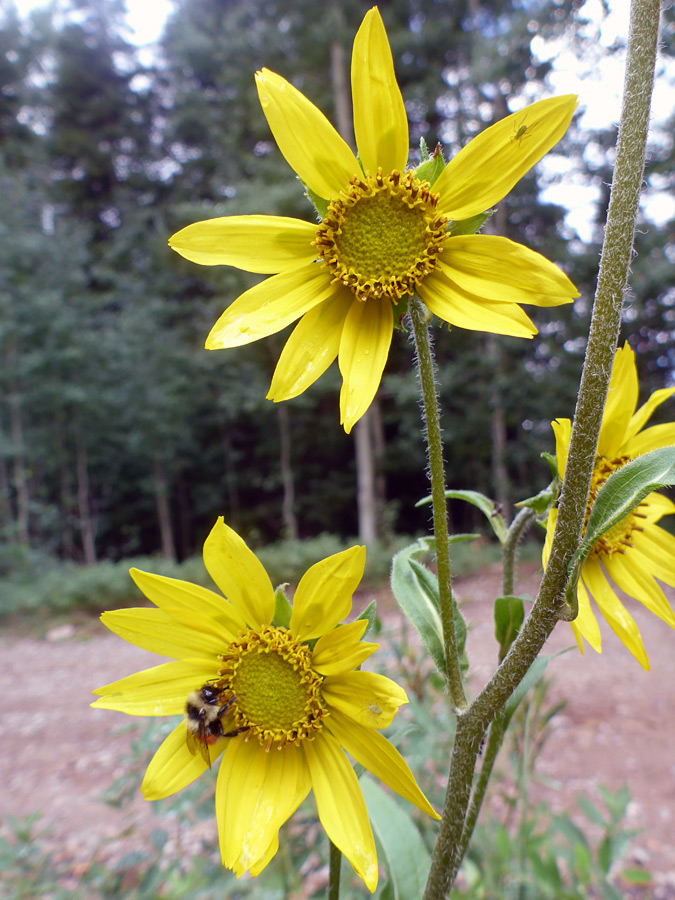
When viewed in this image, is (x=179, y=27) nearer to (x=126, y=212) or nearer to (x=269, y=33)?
(x=126, y=212)

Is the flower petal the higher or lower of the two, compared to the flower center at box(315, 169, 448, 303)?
lower

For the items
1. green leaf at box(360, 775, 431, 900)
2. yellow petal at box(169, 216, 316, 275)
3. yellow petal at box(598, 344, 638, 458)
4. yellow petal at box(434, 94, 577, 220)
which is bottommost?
green leaf at box(360, 775, 431, 900)

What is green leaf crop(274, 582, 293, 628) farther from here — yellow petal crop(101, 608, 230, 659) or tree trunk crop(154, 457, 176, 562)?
tree trunk crop(154, 457, 176, 562)

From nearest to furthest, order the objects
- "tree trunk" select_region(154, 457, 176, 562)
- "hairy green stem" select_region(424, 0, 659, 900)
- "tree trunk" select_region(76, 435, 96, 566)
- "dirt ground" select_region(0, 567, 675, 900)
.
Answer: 1. "hairy green stem" select_region(424, 0, 659, 900)
2. "dirt ground" select_region(0, 567, 675, 900)
3. "tree trunk" select_region(76, 435, 96, 566)
4. "tree trunk" select_region(154, 457, 176, 562)

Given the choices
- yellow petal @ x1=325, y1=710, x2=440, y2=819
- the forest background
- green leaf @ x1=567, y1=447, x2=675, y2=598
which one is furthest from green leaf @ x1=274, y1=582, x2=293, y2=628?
the forest background

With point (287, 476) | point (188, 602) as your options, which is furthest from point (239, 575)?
point (287, 476)

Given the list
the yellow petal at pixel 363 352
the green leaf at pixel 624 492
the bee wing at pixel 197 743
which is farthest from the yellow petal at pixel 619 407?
the bee wing at pixel 197 743

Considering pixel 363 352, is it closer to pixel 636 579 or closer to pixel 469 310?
pixel 469 310
